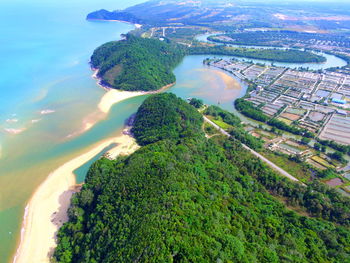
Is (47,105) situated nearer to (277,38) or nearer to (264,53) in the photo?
(264,53)

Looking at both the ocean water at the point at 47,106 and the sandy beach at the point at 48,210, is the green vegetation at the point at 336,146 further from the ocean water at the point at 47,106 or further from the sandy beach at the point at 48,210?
the sandy beach at the point at 48,210

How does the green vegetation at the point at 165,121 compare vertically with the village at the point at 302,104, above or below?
above

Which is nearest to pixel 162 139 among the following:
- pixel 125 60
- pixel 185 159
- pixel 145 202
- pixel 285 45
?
pixel 185 159

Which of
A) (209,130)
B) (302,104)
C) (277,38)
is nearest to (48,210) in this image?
(209,130)

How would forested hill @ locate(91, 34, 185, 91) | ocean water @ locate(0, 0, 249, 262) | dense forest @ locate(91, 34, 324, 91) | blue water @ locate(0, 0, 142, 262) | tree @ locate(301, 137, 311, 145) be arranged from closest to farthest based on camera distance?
blue water @ locate(0, 0, 142, 262) → ocean water @ locate(0, 0, 249, 262) → tree @ locate(301, 137, 311, 145) → forested hill @ locate(91, 34, 185, 91) → dense forest @ locate(91, 34, 324, 91)

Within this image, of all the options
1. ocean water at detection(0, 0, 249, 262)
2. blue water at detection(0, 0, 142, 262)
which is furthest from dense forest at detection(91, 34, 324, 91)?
blue water at detection(0, 0, 142, 262)

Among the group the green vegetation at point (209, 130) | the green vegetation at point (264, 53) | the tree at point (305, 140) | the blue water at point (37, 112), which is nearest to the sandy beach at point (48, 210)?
the blue water at point (37, 112)

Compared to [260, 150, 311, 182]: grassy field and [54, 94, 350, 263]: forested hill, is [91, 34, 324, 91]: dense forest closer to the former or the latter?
[54, 94, 350, 263]: forested hill
